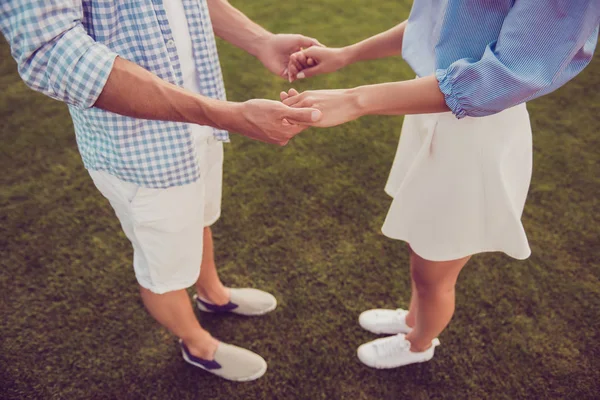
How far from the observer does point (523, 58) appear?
929mm

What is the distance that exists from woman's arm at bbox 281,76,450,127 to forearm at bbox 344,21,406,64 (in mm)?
431

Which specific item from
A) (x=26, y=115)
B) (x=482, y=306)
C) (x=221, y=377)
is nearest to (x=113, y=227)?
(x=221, y=377)

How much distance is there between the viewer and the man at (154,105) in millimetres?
974

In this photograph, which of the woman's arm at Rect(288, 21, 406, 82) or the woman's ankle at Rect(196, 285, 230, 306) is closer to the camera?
the woman's arm at Rect(288, 21, 406, 82)

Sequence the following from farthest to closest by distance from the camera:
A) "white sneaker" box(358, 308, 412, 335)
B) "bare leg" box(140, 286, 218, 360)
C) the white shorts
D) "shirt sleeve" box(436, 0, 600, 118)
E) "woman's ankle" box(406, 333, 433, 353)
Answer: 1. "white sneaker" box(358, 308, 412, 335)
2. "woman's ankle" box(406, 333, 433, 353)
3. "bare leg" box(140, 286, 218, 360)
4. the white shorts
5. "shirt sleeve" box(436, 0, 600, 118)

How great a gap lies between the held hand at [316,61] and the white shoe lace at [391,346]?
1.02 meters

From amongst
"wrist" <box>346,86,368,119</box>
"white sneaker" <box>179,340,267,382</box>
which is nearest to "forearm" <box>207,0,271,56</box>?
"wrist" <box>346,86,368,119</box>

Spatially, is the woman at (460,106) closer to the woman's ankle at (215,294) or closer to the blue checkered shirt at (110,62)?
the blue checkered shirt at (110,62)

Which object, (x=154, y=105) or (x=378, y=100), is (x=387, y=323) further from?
(x=154, y=105)

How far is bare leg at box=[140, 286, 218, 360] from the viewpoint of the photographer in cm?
155

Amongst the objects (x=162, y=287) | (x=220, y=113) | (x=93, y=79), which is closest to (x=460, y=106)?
(x=220, y=113)

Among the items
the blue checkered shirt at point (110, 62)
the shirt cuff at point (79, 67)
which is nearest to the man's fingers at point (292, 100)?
the blue checkered shirt at point (110, 62)

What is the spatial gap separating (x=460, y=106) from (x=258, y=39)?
0.87m

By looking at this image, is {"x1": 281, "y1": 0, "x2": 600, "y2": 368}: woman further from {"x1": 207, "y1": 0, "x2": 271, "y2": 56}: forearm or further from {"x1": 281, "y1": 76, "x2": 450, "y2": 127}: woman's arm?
{"x1": 207, "y1": 0, "x2": 271, "y2": 56}: forearm
